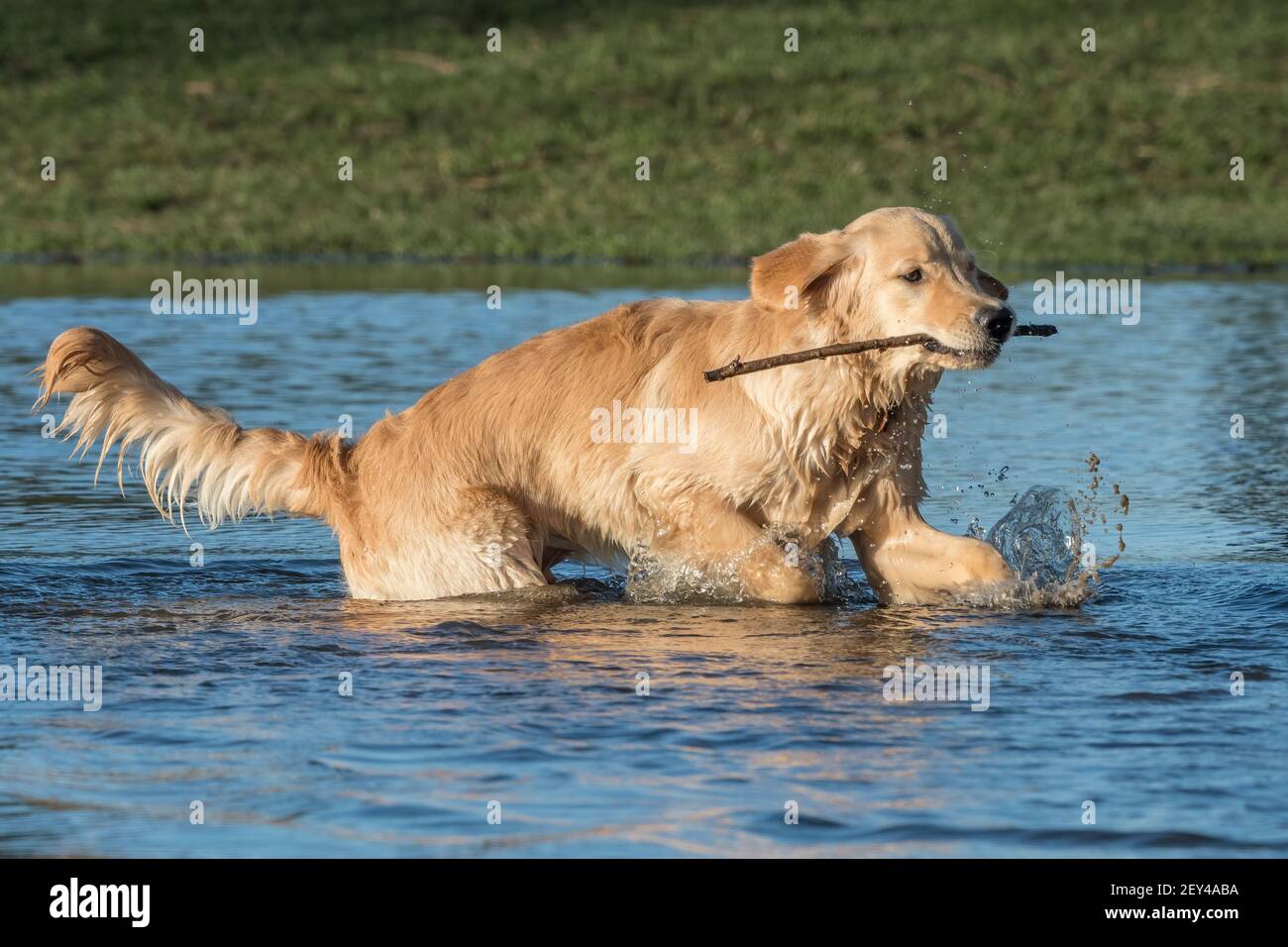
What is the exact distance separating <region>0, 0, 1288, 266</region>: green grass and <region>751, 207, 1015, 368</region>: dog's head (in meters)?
16.4

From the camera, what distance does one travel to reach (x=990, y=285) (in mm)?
7984

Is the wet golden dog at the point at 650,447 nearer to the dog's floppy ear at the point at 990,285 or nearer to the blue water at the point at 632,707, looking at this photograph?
the dog's floppy ear at the point at 990,285

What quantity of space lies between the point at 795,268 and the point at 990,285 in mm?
843

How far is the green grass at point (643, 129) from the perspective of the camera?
2650cm

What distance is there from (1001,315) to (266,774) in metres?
3.15

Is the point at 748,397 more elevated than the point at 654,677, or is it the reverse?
the point at 748,397

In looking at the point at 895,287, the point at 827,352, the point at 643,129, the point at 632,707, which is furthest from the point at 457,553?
the point at 643,129

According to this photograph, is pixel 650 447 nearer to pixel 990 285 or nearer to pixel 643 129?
pixel 990 285

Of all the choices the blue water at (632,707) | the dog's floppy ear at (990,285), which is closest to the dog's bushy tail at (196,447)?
the blue water at (632,707)

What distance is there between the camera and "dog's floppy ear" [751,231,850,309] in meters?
7.66

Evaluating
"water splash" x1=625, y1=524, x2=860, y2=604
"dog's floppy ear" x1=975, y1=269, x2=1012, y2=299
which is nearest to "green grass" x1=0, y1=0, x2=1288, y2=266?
"dog's floppy ear" x1=975, y1=269, x2=1012, y2=299
